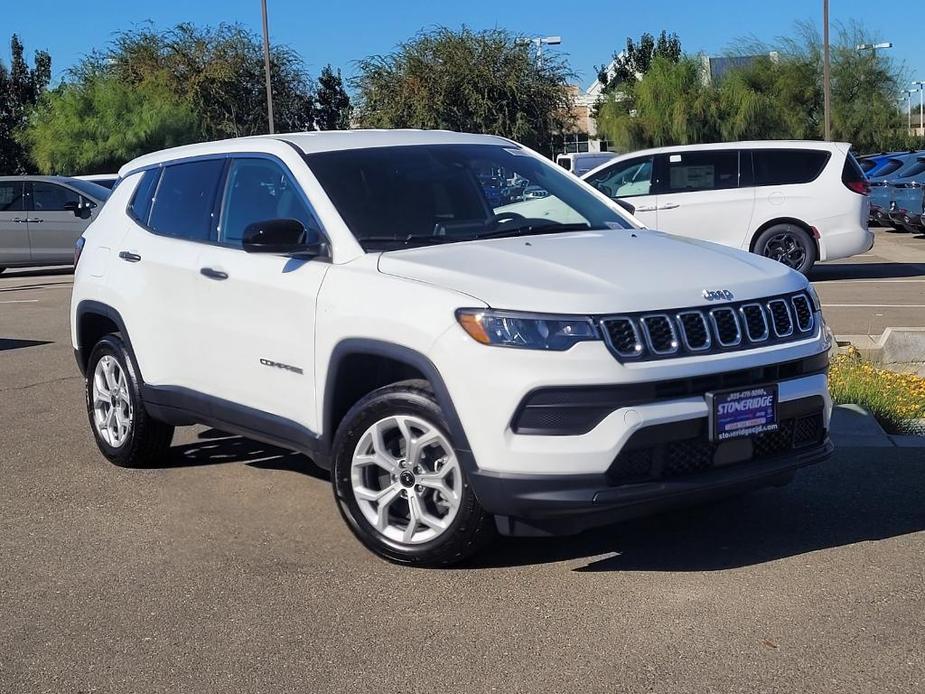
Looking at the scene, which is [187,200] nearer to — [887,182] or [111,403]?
[111,403]

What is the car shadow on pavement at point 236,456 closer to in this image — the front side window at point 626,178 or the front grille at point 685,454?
the front grille at point 685,454

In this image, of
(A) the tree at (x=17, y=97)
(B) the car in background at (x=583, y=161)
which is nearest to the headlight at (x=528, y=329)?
(B) the car in background at (x=583, y=161)

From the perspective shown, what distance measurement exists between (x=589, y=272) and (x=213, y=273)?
2026mm

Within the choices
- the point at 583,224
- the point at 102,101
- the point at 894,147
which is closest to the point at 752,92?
the point at 894,147

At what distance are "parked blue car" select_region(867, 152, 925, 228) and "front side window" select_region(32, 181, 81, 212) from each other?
46.6ft

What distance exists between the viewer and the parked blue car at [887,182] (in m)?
23.5

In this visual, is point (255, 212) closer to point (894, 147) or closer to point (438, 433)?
point (438, 433)

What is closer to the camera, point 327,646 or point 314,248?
point 327,646

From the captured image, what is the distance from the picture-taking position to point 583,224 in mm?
5934

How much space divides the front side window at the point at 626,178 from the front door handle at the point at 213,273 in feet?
36.4

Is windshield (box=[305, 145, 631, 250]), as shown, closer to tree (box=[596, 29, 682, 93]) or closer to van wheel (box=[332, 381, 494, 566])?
van wheel (box=[332, 381, 494, 566])

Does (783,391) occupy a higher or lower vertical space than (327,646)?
higher

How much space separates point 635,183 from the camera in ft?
55.0

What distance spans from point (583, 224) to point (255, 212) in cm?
156
